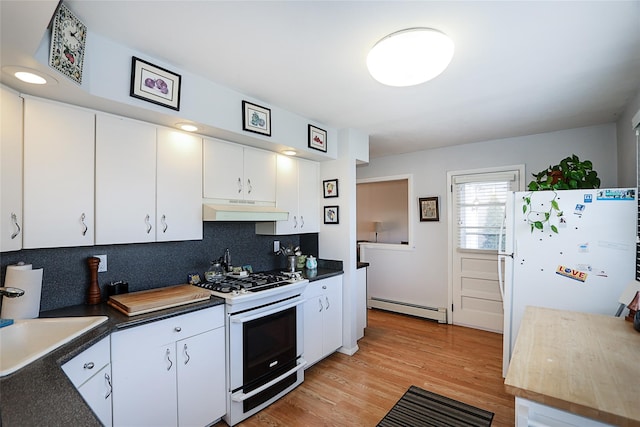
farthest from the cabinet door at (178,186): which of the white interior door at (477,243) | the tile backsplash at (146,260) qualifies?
the white interior door at (477,243)

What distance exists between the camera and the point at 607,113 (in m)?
2.85

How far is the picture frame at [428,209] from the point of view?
13.9 feet

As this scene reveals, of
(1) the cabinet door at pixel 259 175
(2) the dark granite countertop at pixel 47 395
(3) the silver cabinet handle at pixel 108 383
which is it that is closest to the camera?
(2) the dark granite countertop at pixel 47 395

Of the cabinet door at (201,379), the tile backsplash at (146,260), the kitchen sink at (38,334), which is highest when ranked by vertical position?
the tile backsplash at (146,260)

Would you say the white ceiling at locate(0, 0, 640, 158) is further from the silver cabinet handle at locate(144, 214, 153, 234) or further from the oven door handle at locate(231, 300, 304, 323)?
the oven door handle at locate(231, 300, 304, 323)

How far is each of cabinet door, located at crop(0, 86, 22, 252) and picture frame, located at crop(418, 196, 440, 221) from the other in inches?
162

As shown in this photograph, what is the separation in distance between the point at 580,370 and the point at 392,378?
1.82m

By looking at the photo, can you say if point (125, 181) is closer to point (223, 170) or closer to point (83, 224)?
point (83, 224)

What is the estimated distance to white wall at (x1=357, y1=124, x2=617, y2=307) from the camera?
10.7 feet

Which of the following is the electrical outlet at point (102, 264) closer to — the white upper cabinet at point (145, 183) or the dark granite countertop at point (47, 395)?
the white upper cabinet at point (145, 183)

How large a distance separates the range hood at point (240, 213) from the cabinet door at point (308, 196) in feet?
1.44

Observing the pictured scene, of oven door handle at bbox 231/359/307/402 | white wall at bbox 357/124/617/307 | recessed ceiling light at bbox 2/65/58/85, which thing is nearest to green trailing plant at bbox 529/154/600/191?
white wall at bbox 357/124/617/307

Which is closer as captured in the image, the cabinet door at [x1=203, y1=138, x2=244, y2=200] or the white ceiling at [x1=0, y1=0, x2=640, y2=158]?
the white ceiling at [x1=0, y1=0, x2=640, y2=158]

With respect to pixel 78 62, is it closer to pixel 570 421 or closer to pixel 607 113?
pixel 570 421
